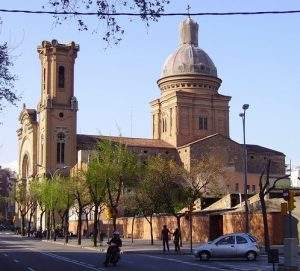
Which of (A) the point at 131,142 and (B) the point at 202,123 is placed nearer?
(A) the point at 131,142

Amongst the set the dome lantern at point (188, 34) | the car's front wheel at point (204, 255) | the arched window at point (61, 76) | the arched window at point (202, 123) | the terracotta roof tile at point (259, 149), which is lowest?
the car's front wheel at point (204, 255)

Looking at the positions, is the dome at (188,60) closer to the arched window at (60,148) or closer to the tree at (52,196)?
the arched window at (60,148)

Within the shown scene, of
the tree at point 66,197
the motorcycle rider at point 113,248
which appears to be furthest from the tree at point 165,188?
the motorcycle rider at point 113,248

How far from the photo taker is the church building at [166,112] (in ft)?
353

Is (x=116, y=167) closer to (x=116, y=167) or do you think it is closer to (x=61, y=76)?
(x=116, y=167)

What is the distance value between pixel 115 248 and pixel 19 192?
80.8 m

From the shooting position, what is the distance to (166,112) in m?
112

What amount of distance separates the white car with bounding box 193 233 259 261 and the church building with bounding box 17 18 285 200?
231ft

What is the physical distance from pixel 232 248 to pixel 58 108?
79.7 m

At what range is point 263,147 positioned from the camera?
114750 mm

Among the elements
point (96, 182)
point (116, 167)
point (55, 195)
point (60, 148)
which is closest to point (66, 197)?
point (55, 195)

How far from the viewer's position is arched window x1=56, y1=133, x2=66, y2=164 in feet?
355

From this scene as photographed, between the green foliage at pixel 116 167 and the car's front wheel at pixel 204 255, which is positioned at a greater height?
the green foliage at pixel 116 167

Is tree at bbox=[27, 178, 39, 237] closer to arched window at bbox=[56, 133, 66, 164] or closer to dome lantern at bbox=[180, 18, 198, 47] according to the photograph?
arched window at bbox=[56, 133, 66, 164]
